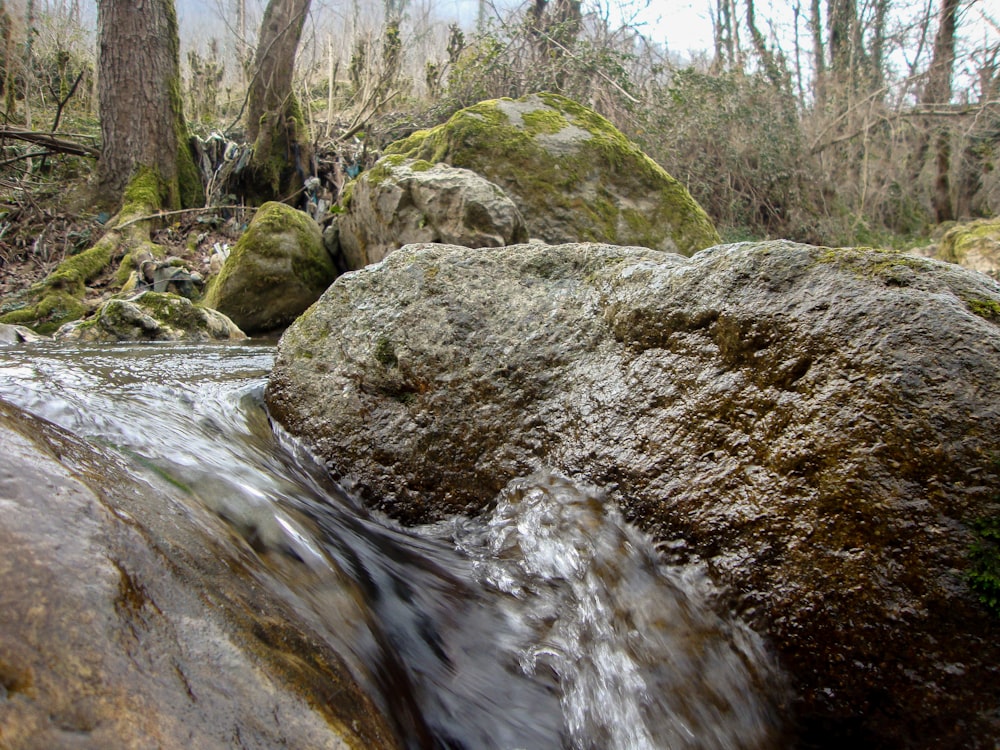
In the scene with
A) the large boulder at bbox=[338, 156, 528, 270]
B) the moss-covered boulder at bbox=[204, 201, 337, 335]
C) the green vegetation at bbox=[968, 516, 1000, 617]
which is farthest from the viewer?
the moss-covered boulder at bbox=[204, 201, 337, 335]

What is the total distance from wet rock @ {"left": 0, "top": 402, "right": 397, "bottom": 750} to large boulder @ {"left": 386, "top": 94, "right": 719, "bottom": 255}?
18.5 feet

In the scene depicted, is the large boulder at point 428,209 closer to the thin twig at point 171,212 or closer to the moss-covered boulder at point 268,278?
the moss-covered boulder at point 268,278

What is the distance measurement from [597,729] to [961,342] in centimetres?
134

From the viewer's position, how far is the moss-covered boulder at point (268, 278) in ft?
22.7

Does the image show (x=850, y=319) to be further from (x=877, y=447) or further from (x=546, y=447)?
(x=546, y=447)

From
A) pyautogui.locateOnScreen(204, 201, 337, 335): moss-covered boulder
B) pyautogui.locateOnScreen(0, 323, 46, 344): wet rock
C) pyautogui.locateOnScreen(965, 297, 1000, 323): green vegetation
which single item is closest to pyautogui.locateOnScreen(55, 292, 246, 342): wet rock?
pyautogui.locateOnScreen(0, 323, 46, 344): wet rock

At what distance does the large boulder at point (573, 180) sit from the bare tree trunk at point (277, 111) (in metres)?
4.46

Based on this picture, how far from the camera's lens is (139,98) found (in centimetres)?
934

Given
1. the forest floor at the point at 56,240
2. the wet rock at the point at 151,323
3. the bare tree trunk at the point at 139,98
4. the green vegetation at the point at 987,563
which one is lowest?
the green vegetation at the point at 987,563

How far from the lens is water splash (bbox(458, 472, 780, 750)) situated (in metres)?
1.63

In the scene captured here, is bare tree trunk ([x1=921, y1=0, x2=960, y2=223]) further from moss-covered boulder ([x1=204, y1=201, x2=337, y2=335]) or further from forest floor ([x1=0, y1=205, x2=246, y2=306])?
forest floor ([x1=0, y1=205, x2=246, y2=306])

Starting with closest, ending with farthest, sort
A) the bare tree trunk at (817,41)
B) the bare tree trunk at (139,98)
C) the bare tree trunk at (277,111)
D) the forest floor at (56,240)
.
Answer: the forest floor at (56,240) → the bare tree trunk at (139,98) → the bare tree trunk at (277,111) → the bare tree trunk at (817,41)

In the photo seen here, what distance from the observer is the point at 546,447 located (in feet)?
7.72

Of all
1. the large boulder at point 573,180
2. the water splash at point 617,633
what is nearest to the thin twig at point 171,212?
the large boulder at point 573,180
